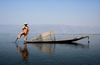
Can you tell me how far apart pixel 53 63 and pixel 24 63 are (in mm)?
2190

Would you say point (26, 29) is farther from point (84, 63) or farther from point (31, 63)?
point (84, 63)

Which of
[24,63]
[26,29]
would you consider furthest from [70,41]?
[24,63]

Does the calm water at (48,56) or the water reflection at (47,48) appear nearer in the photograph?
the calm water at (48,56)

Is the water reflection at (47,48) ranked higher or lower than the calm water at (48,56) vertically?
higher

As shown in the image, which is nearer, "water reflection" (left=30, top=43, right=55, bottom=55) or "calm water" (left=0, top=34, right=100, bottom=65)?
"calm water" (left=0, top=34, right=100, bottom=65)

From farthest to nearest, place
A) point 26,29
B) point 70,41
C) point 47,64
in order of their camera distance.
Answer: point 70,41 → point 26,29 → point 47,64

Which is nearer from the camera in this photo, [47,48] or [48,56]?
[48,56]

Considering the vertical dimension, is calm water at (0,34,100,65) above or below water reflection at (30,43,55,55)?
below

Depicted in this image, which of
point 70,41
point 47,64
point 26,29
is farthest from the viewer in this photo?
point 70,41

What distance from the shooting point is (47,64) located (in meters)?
8.60

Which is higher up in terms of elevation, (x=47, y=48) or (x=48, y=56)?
(x=47, y=48)

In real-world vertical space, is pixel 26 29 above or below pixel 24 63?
above

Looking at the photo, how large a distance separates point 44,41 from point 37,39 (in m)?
1.53

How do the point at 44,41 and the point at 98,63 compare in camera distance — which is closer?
the point at 98,63
